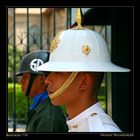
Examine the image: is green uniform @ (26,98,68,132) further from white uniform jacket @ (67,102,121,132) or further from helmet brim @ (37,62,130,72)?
helmet brim @ (37,62,130,72)

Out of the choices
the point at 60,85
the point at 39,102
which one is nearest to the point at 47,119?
the point at 39,102

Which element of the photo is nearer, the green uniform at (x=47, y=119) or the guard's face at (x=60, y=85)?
the guard's face at (x=60, y=85)

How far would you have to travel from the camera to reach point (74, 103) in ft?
9.96

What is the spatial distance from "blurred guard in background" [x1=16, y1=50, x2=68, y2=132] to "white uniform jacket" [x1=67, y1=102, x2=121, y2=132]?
0.50 metres

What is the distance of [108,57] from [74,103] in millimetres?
349

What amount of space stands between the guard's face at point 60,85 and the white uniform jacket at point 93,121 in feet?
0.36

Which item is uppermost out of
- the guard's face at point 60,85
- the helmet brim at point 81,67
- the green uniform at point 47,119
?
the helmet brim at point 81,67

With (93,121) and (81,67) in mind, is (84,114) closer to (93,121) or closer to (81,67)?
(93,121)

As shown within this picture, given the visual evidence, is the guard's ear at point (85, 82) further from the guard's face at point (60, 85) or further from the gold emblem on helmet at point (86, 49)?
the gold emblem on helmet at point (86, 49)

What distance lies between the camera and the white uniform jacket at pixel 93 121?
2928mm

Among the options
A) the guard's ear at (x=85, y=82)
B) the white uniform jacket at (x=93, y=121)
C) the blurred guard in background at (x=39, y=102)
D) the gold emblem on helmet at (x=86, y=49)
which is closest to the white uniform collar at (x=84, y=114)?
the white uniform jacket at (x=93, y=121)

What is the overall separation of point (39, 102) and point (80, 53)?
1009mm

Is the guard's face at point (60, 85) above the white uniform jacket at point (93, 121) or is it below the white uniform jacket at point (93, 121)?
above
